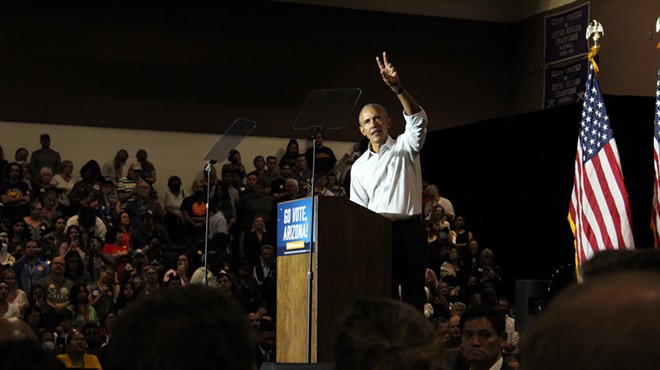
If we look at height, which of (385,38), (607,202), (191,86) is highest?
(385,38)

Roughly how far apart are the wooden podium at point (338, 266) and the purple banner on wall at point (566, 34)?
→ 11748 mm

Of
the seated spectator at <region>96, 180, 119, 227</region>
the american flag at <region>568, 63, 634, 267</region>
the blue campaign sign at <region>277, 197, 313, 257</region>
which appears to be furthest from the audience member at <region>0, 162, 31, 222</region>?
the blue campaign sign at <region>277, 197, 313, 257</region>

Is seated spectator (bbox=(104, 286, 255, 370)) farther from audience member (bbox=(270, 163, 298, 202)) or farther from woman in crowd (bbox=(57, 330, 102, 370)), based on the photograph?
audience member (bbox=(270, 163, 298, 202))

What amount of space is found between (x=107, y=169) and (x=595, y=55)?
876 centimetres

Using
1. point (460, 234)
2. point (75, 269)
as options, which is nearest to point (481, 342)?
point (75, 269)

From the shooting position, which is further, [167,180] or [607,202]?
[167,180]

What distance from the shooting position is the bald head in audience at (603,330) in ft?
1.79

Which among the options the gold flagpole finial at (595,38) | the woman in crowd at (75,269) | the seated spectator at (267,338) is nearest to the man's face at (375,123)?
the gold flagpole finial at (595,38)

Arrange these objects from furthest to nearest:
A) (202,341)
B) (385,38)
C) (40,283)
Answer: (385,38)
(40,283)
(202,341)

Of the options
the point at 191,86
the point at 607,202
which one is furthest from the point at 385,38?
the point at 607,202

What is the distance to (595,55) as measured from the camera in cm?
802

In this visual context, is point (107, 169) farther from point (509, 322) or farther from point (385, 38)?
point (509, 322)

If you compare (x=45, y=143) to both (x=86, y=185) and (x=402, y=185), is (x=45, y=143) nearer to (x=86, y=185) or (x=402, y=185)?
(x=86, y=185)

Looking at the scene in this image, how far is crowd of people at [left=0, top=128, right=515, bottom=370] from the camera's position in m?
10.1
